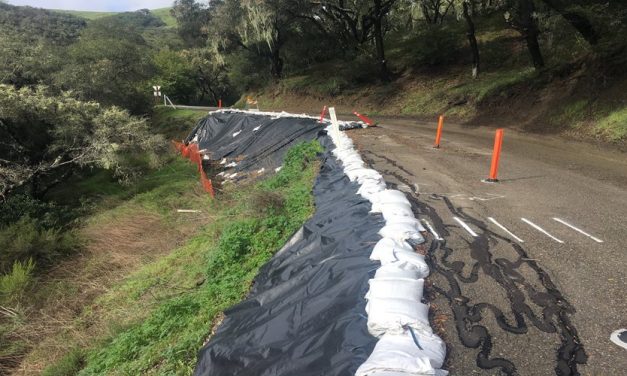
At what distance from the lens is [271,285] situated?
18.5 ft

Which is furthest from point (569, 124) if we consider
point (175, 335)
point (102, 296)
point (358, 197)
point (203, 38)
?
point (203, 38)

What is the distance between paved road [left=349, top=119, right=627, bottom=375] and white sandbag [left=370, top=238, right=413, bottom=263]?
1.36 ft

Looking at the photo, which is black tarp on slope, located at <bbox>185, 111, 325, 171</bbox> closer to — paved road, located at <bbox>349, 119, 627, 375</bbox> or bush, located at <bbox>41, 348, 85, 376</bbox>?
paved road, located at <bbox>349, 119, 627, 375</bbox>

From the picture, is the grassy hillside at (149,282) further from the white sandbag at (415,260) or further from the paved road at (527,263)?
the paved road at (527,263)

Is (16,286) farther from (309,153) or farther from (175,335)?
(309,153)

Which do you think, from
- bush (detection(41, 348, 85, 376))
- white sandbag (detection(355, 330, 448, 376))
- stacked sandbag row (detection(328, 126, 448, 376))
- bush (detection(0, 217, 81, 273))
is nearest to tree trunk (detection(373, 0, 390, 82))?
bush (detection(0, 217, 81, 273))

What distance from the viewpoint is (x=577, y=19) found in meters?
13.3

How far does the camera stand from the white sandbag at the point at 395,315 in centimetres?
349

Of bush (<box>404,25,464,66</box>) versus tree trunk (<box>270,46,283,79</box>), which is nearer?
bush (<box>404,25,464,66</box>)

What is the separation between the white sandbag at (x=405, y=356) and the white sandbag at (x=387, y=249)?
4.27ft

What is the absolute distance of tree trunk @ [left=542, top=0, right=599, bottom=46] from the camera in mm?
12980

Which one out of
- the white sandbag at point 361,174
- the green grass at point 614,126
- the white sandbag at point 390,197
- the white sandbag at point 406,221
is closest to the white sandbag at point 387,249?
the white sandbag at point 406,221

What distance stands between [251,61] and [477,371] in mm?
33804

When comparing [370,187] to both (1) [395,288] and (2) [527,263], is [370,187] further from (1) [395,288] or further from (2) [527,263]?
(1) [395,288]
